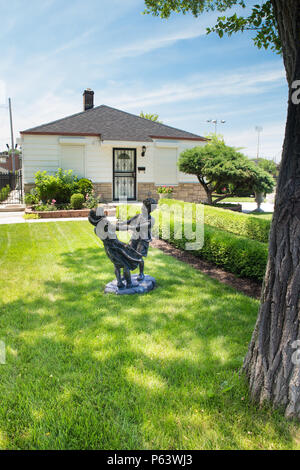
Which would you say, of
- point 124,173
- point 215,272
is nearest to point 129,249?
point 215,272

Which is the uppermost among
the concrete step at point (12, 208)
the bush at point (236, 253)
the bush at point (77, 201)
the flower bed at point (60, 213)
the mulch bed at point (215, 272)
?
the bush at point (77, 201)

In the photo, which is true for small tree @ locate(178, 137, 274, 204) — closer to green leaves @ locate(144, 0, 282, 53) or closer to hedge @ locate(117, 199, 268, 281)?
hedge @ locate(117, 199, 268, 281)

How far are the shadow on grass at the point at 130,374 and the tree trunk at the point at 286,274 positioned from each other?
29cm

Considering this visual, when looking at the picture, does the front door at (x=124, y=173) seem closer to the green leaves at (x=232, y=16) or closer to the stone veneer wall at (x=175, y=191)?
the stone veneer wall at (x=175, y=191)

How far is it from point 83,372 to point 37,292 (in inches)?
101

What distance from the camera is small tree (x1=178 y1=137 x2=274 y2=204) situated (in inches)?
539

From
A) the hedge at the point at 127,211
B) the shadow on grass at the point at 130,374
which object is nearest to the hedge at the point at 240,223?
the hedge at the point at 127,211

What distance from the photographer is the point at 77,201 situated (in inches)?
571

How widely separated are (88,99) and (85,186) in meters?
8.35

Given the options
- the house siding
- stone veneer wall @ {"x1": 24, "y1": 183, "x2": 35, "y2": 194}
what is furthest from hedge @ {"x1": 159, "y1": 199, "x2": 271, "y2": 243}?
stone veneer wall @ {"x1": 24, "y1": 183, "x2": 35, "y2": 194}

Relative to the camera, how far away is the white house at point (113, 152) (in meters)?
Result: 16.2

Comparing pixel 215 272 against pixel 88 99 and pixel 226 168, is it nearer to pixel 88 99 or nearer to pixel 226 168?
pixel 226 168

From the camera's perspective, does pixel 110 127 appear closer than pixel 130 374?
No

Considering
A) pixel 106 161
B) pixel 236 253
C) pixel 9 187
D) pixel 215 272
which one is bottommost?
pixel 215 272
